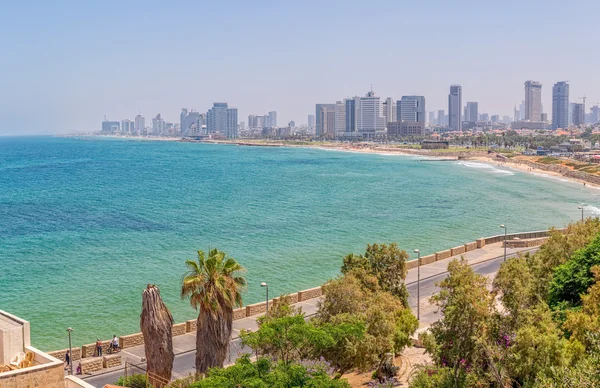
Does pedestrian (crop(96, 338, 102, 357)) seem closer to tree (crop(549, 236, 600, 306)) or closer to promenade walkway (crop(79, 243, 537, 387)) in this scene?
promenade walkway (crop(79, 243, 537, 387))

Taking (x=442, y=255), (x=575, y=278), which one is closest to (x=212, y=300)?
(x=575, y=278)

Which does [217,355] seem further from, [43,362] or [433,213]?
[433,213]

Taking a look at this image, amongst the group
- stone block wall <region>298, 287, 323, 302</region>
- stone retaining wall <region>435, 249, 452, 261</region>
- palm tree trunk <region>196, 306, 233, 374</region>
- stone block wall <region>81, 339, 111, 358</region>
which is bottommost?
stone block wall <region>81, 339, 111, 358</region>

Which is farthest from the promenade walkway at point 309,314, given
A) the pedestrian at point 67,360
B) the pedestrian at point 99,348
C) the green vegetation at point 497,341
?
the green vegetation at point 497,341

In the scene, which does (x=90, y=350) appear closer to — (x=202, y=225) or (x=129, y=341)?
(x=129, y=341)

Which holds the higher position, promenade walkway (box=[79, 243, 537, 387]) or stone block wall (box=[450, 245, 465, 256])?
stone block wall (box=[450, 245, 465, 256])

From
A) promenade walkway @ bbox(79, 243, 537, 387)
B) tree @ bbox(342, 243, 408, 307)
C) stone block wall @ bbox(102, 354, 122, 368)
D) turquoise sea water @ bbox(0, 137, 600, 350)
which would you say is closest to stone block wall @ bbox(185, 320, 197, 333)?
promenade walkway @ bbox(79, 243, 537, 387)

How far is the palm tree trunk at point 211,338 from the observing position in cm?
1983

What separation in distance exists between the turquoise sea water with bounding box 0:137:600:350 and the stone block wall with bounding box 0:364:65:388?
1775 centimetres

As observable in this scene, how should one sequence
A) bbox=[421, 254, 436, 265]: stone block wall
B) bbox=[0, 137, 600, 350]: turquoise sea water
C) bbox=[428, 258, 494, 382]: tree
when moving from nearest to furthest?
bbox=[428, 258, 494, 382]: tree, bbox=[0, 137, 600, 350]: turquoise sea water, bbox=[421, 254, 436, 265]: stone block wall

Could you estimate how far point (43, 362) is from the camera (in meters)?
16.2

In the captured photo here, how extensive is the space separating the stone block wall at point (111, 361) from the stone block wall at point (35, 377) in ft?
35.3

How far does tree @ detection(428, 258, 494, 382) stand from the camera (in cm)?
1683

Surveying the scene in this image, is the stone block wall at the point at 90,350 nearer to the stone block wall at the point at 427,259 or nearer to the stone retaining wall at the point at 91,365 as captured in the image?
the stone retaining wall at the point at 91,365
